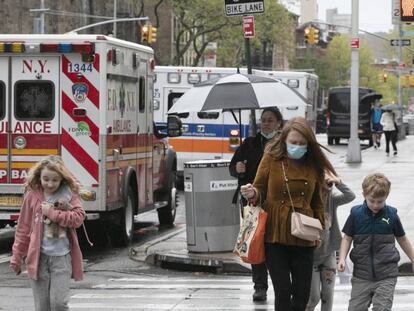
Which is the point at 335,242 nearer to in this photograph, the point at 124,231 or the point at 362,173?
the point at 124,231

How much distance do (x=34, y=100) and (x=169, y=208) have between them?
4.84m

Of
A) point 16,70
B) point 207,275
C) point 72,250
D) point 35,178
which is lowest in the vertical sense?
point 207,275

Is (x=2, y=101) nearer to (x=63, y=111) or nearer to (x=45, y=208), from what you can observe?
(x=63, y=111)

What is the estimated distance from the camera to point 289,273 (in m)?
7.33

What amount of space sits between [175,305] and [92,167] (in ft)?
13.0

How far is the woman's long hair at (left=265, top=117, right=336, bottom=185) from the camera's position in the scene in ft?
23.8

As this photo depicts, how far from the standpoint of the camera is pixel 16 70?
13711 millimetres

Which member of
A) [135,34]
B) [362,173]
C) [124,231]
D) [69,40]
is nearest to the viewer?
Answer: [69,40]

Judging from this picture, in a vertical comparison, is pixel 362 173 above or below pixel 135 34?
below

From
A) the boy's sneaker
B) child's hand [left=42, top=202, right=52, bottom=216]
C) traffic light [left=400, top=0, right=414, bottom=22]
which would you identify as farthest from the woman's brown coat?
traffic light [left=400, top=0, right=414, bottom=22]

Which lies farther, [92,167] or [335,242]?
[92,167]

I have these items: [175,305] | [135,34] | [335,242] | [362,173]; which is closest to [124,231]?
[175,305]

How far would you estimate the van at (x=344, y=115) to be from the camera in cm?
4991

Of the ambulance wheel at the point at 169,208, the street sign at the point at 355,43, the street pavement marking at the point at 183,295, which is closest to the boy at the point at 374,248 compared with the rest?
the street pavement marking at the point at 183,295
